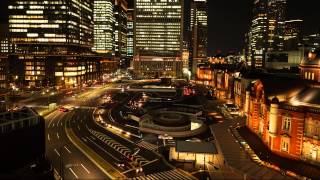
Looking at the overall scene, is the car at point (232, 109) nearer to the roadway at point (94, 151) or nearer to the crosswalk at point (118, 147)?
the roadway at point (94, 151)

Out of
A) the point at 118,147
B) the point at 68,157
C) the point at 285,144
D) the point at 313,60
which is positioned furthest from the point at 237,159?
the point at 68,157

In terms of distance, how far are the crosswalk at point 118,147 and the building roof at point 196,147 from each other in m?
7.08

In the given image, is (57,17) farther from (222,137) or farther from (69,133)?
(222,137)

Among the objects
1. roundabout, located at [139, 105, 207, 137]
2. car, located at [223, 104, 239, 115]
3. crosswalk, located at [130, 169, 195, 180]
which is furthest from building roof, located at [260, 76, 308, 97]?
car, located at [223, 104, 239, 115]

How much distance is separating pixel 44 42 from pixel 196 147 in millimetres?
158453

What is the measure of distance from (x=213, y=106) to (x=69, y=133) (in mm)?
58817

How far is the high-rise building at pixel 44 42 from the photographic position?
174875mm

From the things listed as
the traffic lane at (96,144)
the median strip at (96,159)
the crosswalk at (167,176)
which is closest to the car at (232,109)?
the traffic lane at (96,144)

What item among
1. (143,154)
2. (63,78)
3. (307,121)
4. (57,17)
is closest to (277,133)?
(307,121)

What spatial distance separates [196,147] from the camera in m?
57.2

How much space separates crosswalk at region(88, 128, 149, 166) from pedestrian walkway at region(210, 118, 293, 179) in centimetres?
1575

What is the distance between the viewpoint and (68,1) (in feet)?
617

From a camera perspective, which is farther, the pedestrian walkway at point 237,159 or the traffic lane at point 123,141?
the traffic lane at point 123,141

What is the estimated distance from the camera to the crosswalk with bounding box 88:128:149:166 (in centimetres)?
5616
